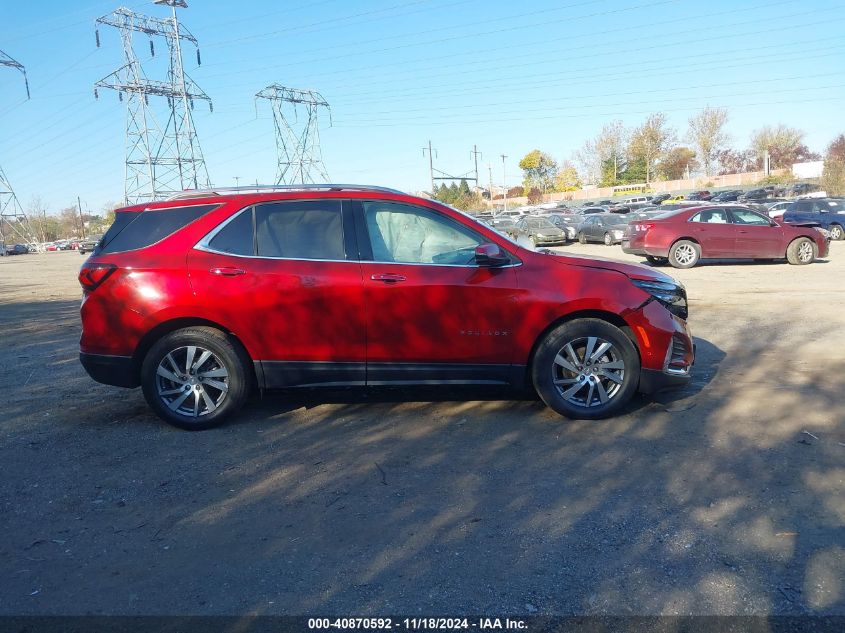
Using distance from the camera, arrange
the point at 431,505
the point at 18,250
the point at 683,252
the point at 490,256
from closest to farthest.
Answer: the point at 431,505, the point at 490,256, the point at 683,252, the point at 18,250

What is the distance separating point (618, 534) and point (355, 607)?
1393mm

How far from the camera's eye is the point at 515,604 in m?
2.79

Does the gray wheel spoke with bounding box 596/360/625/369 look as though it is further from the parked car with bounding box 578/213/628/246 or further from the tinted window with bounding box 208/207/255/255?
the parked car with bounding box 578/213/628/246

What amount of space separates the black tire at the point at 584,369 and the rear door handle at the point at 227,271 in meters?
2.34

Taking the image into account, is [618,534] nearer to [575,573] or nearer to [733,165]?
[575,573]

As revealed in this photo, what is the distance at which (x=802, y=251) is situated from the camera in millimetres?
16094

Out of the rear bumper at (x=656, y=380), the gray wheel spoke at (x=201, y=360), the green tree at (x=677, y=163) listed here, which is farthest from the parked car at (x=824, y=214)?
the green tree at (x=677, y=163)

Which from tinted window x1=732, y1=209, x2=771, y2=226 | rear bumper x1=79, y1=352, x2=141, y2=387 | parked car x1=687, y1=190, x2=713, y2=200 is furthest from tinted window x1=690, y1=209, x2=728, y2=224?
parked car x1=687, y1=190, x2=713, y2=200

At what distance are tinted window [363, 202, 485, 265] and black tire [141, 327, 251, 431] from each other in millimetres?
1374

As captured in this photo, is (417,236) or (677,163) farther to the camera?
(677,163)

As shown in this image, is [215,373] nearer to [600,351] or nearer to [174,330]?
[174,330]

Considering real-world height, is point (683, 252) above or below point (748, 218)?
below

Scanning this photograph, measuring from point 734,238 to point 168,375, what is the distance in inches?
585

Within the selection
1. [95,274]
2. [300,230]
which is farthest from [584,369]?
[95,274]
